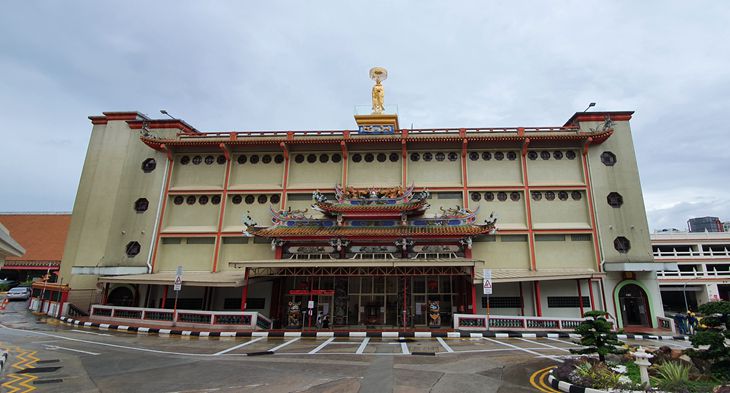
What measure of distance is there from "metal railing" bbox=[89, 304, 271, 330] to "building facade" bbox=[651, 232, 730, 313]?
43.3 m

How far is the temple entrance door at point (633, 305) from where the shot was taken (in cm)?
2373

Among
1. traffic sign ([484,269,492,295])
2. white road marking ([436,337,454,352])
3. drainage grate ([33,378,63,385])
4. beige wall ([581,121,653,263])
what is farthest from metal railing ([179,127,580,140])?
drainage grate ([33,378,63,385])

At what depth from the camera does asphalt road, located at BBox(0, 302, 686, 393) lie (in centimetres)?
959

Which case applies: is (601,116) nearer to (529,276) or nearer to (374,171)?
(529,276)

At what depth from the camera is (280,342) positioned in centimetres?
1734

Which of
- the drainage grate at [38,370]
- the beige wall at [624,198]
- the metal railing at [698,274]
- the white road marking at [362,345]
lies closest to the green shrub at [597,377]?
the white road marking at [362,345]

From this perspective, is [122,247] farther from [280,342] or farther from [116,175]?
[280,342]

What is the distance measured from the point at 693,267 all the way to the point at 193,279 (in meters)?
52.7

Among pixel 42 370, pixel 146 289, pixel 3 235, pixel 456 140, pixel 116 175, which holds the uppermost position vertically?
pixel 456 140

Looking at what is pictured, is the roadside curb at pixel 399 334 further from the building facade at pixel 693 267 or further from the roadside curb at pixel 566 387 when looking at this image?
the building facade at pixel 693 267

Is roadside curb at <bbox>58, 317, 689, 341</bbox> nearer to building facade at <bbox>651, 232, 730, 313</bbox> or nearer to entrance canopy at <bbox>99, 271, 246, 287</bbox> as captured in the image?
entrance canopy at <bbox>99, 271, 246, 287</bbox>

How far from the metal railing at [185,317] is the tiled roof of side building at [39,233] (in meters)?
32.1

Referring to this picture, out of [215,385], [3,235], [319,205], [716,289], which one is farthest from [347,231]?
[716,289]

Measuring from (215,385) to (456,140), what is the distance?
893 inches
